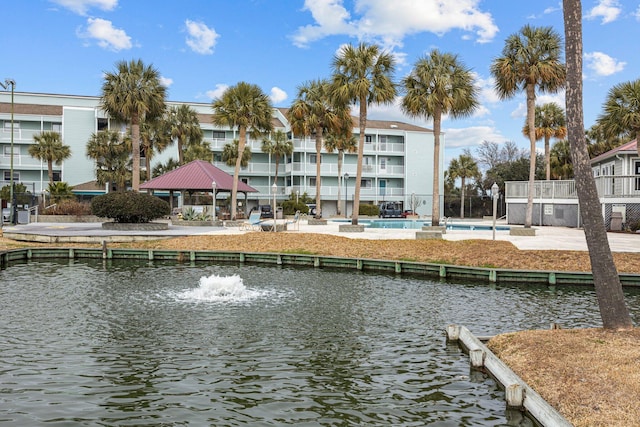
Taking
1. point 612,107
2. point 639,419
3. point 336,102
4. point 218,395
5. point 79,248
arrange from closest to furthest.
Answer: point 639,419
point 218,395
point 79,248
point 612,107
point 336,102

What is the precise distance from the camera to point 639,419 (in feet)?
18.9

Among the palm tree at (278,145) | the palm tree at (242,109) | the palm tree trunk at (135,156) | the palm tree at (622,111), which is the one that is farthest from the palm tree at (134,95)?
the palm tree at (622,111)

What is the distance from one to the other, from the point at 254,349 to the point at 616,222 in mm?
29770

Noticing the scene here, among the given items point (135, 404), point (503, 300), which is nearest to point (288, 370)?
point (135, 404)

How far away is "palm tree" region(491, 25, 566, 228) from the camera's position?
94.5 ft

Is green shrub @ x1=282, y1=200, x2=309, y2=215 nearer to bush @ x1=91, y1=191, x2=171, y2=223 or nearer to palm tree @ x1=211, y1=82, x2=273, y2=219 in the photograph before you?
palm tree @ x1=211, y1=82, x2=273, y2=219

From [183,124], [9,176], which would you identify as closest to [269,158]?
[183,124]

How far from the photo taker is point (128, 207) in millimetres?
30984

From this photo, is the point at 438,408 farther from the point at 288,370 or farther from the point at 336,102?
the point at 336,102

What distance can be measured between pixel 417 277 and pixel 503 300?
166 inches

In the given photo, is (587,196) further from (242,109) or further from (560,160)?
(560,160)

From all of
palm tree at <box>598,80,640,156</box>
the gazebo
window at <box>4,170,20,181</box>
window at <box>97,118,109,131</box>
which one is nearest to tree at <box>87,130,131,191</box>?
the gazebo

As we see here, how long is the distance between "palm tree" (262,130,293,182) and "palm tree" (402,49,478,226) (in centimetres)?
3259

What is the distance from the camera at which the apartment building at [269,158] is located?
6138cm
